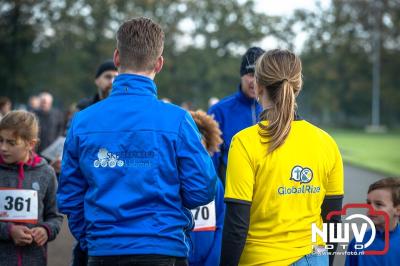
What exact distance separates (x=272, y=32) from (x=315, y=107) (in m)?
10.2

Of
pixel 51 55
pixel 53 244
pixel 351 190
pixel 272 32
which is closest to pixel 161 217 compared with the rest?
pixel 53 244

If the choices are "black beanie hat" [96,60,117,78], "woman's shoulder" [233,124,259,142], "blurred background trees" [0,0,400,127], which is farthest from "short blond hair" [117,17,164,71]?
"blurred background trees" [0,0,400,127]

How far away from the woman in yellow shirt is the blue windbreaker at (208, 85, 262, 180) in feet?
7.38

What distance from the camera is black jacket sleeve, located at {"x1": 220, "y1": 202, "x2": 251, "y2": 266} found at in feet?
9.55

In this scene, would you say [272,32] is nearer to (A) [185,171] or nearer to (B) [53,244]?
(B) [53,244]

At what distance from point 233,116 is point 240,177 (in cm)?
251

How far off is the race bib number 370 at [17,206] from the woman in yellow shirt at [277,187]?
1.67m

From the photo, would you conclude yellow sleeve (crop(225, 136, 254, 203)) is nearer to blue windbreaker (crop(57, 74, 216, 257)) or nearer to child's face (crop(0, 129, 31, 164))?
blue windbreaker (crop(57, 74, 216, 257))

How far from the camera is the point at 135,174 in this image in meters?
2.75

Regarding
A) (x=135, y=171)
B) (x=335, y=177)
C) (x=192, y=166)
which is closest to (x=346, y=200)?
(x=335, y=177)

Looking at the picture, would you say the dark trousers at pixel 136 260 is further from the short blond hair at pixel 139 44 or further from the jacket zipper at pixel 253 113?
the jacket zipper at pixel 253 113

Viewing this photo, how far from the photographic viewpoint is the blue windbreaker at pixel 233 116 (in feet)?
17.6

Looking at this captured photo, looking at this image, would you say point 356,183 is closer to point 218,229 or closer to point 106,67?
point 106,67

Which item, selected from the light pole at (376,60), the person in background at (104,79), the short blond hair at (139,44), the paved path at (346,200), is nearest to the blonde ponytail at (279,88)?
the short blond hair at (139,44)
